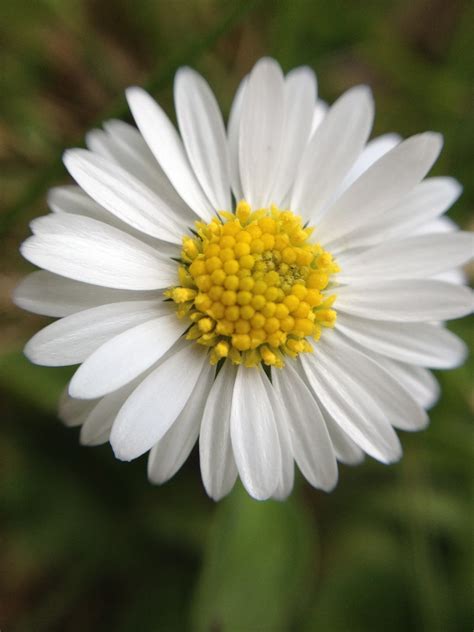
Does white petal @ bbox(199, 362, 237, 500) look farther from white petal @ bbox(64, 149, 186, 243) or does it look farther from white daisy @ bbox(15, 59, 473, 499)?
white petal @ bbox(64, 149, 186, 243)

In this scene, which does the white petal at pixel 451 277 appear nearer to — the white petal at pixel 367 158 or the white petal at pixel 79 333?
the white petal at pixel 367 158

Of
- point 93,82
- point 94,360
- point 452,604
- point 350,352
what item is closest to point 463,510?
point 452,604

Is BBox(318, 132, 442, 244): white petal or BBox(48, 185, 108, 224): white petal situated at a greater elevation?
BBox(48, 185, 108, 224): white petal

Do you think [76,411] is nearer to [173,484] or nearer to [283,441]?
[283,441]

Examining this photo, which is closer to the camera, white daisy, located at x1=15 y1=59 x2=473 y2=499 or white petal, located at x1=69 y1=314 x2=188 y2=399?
white petal, located at x1=69 y1=314 x2=188 y2=399

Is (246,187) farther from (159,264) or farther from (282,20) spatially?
(282,20)

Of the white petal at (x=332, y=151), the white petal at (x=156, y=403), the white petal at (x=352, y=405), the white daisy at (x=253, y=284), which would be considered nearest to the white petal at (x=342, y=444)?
the white daisy at (x=253, y=284)

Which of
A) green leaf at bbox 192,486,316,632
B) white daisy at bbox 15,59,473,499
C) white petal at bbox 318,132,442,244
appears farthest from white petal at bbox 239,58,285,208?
green leaf at bbox 192,486,316,632

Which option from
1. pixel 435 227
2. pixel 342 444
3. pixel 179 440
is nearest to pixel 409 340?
pixel 342 444
